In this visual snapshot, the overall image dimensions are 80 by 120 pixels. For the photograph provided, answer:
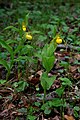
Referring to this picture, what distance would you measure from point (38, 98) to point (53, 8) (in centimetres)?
287

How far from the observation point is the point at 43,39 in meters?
3.48

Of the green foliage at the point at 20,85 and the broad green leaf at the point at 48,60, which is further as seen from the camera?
the green foliage at the point at 20,85

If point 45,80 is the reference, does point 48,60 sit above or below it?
above

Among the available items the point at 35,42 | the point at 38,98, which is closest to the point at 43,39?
the point at 35,42

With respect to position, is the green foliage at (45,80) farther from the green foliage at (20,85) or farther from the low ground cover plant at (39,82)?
the green foliage at (20,85)

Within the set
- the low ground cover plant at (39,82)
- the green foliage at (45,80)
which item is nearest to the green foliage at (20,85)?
the low ground cover plant at (39,82)

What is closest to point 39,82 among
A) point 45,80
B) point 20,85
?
point 20,85

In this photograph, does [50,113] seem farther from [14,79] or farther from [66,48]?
[66,48]

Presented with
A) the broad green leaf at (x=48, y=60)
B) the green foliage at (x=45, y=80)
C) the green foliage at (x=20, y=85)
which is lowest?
the green foliage at (x=20, y=85)

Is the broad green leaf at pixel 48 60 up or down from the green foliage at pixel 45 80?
up

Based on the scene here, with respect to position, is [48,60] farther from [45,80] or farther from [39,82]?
[39,82]

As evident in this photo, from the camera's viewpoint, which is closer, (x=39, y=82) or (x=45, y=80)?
(x=45, y=80)

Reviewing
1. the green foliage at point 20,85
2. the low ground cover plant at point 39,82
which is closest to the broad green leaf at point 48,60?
the low ground cover plant at point 39,82

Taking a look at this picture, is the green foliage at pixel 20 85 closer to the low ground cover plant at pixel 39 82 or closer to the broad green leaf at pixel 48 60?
the low ground cover plant at pixel 39 82
